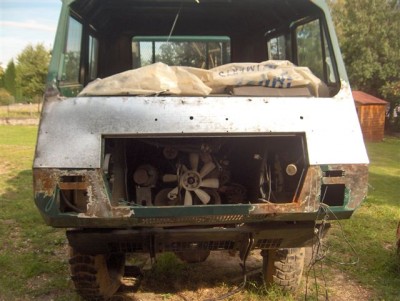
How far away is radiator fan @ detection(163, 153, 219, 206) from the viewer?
3502mm

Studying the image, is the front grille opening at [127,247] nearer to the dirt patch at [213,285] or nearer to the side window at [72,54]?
the dirt patch at [213,285]

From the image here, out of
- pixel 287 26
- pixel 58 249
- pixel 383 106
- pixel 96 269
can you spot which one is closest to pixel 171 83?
pixel 96 269

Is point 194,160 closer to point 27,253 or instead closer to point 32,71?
point 27,253

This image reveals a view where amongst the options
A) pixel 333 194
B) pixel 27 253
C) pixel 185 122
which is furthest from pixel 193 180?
pixel 27 253

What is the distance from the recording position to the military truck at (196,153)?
2988mm

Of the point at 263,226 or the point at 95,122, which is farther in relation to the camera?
the point at 263,226

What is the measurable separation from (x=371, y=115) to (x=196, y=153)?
60.3 ft

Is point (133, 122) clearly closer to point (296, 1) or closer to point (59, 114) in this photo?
point (59, 114)

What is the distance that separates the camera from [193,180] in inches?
138

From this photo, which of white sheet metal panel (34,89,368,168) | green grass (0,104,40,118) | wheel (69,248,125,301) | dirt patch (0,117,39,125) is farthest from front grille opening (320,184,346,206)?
green grass (0,104,40,118)

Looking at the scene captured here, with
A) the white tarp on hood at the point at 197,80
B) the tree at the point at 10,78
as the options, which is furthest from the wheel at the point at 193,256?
the tree at the point at 10,78

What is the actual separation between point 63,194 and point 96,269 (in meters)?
0.99

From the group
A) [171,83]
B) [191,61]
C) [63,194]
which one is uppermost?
[191,61]

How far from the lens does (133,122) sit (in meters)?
3.00
